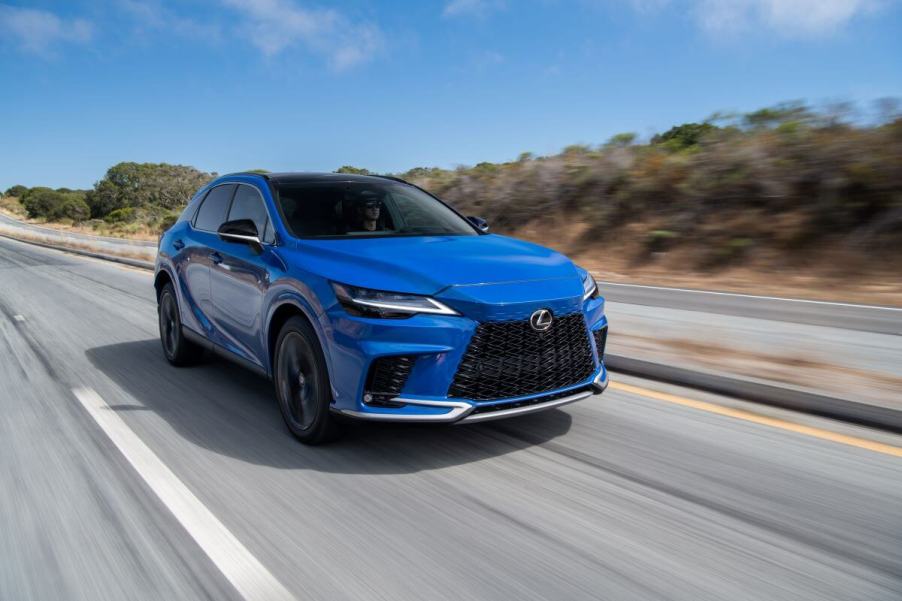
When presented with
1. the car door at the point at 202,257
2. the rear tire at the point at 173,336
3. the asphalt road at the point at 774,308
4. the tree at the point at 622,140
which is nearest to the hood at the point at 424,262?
the car door at the point at 202,257

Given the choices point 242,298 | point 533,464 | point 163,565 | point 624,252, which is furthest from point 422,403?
point 624,252

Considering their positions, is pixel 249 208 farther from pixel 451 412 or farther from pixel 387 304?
pixel 451 412

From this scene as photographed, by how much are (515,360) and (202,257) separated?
10.1 feet

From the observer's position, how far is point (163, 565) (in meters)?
2.95

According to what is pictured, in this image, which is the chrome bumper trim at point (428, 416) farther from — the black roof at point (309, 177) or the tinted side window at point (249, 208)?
the black roof at point (309, 177)

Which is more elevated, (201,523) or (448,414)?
(448,414)

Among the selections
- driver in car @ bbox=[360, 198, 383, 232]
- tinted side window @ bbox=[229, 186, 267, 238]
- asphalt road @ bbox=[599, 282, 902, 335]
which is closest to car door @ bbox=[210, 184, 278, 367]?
tinted side window @ bbox=[229, 186, 267, 238]

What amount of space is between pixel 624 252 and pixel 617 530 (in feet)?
47.4

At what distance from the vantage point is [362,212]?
521 centimetres

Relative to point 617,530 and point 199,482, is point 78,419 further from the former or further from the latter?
point 617,530

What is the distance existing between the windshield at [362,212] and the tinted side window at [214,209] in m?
0.88

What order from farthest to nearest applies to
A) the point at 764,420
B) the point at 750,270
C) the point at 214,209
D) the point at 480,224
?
1. the point at 750,270
2. the point at 214,209
3. the point at 480,224
4. the point at 764,420

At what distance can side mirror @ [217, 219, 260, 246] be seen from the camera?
191 inches

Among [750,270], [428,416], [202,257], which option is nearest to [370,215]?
[202,257]
